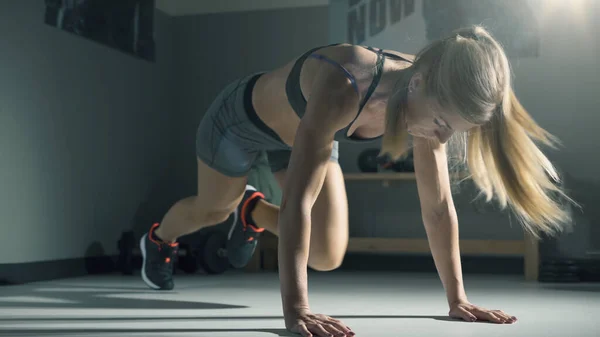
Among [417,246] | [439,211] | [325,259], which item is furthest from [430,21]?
[439,211]

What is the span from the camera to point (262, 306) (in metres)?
2.86

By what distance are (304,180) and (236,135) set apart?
0.78 metres

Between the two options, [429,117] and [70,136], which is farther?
[70,136]

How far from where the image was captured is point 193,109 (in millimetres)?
5480

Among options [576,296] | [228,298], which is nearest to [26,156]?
[228,298]

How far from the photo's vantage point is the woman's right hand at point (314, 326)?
1.85m

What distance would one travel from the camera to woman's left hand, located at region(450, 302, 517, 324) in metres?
2.25

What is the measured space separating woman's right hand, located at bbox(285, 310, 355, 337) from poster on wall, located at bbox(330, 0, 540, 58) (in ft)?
9.81

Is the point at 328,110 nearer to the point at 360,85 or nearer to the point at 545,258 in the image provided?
the point at 360,85

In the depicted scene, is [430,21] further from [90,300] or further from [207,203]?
[90,300]

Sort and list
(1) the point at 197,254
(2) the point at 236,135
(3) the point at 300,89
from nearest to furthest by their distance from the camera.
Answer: (3) the point at 300,89 < (2) the point at 236,135 < (1) the point at 197,254

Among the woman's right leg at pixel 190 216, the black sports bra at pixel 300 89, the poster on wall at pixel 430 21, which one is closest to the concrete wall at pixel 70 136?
the woman's right leg at pixel 190 216

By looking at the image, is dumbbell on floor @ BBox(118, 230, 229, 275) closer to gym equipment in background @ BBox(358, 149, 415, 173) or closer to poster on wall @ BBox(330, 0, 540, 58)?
gym equipment in background @ BBox(358, 149, 415, 173)

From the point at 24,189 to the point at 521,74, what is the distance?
3.06 m
